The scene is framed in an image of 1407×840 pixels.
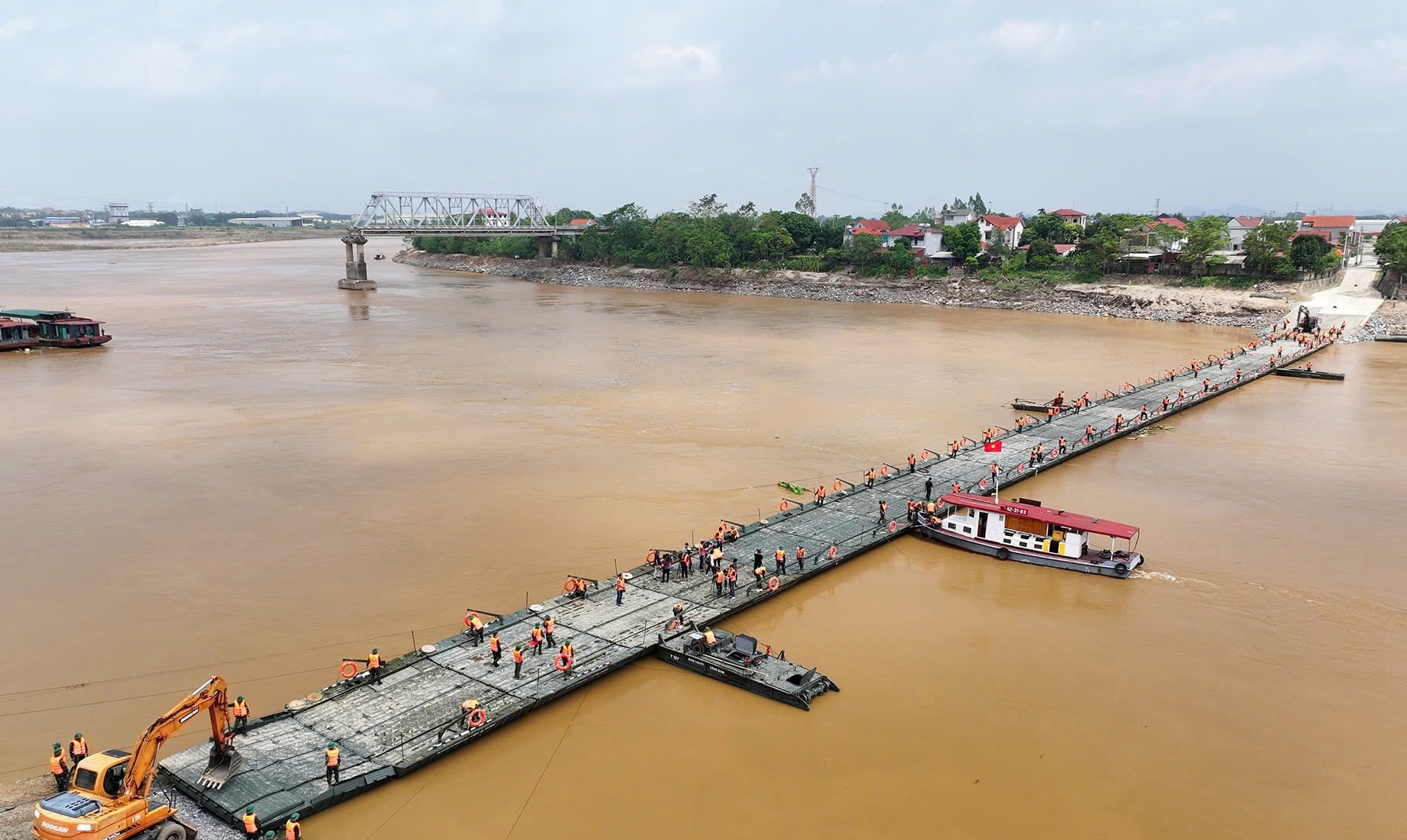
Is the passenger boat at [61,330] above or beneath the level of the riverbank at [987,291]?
beneath

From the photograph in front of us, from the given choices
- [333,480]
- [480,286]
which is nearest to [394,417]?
[333,480]

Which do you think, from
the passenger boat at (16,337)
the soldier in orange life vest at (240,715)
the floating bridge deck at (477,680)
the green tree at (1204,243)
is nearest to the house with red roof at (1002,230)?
the green tree at (1204,243)

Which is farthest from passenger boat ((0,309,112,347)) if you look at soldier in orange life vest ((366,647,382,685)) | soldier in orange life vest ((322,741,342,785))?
soldier in orange life vest ((322,741,342,785))

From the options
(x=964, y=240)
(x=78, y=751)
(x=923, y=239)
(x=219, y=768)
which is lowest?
(x=219, y=768)

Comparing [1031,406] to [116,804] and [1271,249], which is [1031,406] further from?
[1271,249]

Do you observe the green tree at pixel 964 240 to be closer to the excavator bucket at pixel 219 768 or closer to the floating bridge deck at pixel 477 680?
the floating bridge deck at pixel 477 680

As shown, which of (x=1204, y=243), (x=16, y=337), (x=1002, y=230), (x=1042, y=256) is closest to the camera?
(x=16, y=337)

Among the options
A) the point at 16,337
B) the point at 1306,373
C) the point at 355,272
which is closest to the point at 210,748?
the point at 16,337
